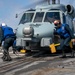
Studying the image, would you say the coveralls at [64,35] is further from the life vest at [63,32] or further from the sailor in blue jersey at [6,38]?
the sailor in blue jersey at [6,38]

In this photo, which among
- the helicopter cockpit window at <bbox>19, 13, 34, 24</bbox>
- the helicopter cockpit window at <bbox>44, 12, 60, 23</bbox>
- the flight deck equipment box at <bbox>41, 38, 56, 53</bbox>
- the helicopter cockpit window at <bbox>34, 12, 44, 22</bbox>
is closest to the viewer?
the flight deck equipment box at <bbox>41, 38, 56, 53</bbox>

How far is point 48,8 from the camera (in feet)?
49.0

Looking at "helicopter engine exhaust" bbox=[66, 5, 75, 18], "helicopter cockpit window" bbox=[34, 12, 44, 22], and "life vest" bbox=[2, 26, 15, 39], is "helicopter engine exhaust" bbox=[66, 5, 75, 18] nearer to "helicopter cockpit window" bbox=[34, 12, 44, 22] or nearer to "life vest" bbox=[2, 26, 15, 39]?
"helicopter cockpit window" bbox=[34, 12, 44, 22]

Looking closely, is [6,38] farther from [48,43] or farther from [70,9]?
[70,9]

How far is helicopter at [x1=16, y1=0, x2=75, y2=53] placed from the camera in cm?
1262

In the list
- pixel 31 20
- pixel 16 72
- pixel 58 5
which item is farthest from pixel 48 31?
pixel 16 72

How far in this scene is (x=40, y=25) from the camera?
43.6ft

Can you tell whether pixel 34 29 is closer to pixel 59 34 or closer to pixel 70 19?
pixel 59 34

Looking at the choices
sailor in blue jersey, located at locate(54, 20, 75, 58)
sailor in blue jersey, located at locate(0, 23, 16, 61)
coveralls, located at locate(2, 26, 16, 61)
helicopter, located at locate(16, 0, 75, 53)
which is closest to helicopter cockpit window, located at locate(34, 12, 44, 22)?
helicopter, located at locate(16, 0, 75, 53)

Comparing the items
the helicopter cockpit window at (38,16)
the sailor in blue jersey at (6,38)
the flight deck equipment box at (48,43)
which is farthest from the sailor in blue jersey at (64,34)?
the sailor in blue jersey at (6,38)

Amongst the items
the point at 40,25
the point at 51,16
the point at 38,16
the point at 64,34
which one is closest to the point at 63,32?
the point at 64,34

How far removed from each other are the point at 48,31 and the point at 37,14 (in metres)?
1.87

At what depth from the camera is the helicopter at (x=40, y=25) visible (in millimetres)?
12617

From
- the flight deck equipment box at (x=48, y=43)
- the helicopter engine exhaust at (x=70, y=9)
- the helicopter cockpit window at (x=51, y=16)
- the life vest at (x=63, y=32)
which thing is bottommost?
the flight deck equipment box at (x=48, y=43)
